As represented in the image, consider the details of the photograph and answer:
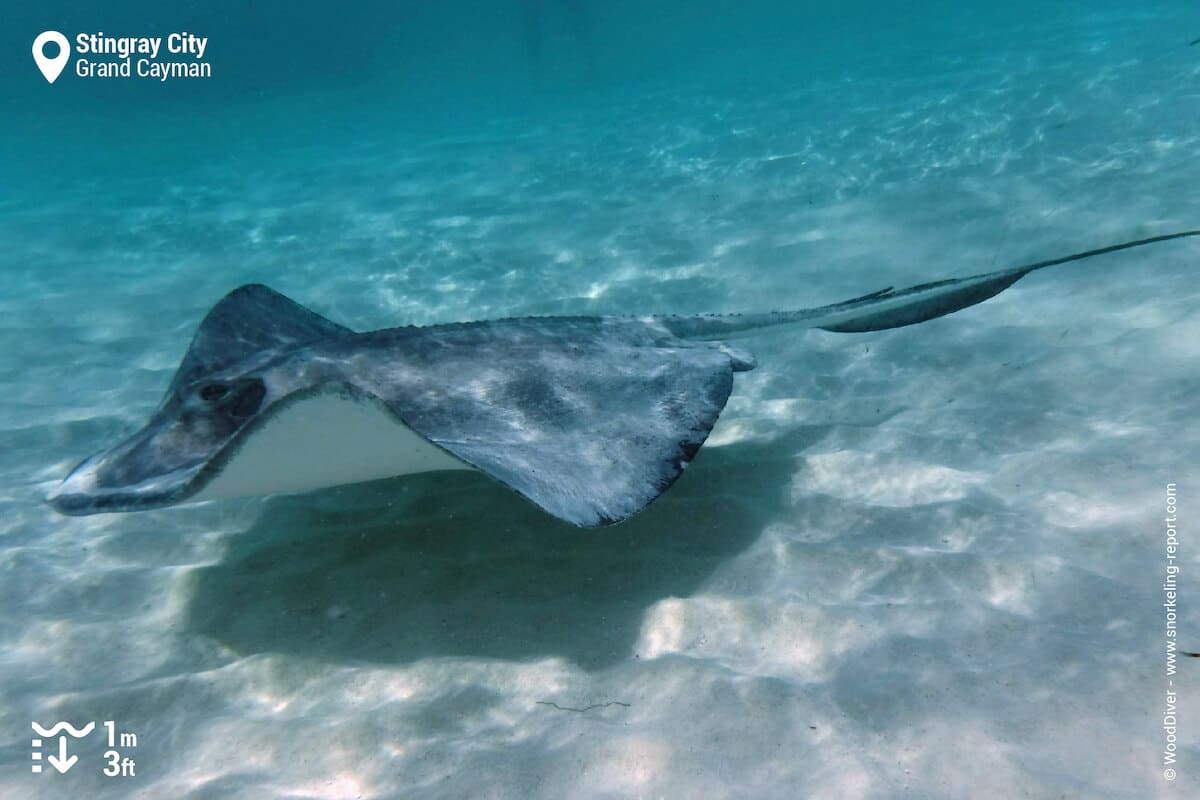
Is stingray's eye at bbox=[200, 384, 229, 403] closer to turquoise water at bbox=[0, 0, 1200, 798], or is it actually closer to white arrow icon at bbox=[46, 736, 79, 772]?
turquoise water at bbox=[0, 0, 1200, 798]

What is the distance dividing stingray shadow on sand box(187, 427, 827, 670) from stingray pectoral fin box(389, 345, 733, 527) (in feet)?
2.76

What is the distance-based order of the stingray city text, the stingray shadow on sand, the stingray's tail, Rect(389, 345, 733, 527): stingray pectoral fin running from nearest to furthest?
Rect(389, 345, 733, 527): stingray pectoral fin
the stingray shadow on sand
the stingray's tail
the stingray city text

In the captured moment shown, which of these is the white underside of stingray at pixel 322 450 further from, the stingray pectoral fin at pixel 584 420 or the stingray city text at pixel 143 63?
the stingray city text at pixel 143 63

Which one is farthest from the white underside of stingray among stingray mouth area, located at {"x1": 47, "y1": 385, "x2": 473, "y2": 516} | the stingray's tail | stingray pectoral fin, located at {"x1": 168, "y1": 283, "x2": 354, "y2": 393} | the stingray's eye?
the stingray's tail

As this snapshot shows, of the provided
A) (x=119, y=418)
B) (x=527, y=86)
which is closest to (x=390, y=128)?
(x=527, y=86)

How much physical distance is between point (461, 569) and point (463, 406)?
0.97 metres

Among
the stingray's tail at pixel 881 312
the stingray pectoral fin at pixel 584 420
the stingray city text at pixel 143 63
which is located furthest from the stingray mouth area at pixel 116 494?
the stingray city text at pixel 143 63

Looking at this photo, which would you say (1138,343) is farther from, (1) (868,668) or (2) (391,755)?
(2) (391,755)

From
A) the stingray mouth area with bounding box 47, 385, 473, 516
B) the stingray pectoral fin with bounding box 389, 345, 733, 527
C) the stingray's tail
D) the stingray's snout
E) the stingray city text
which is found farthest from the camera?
the stingray city text

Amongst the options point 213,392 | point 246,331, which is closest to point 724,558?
point 213,392

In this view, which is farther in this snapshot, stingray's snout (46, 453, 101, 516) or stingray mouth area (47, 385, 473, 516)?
stingray's snout (46, 453, 101, 516)

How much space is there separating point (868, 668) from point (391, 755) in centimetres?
203

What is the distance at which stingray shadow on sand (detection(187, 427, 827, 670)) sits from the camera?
3.55 m

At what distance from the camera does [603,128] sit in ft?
73.5
